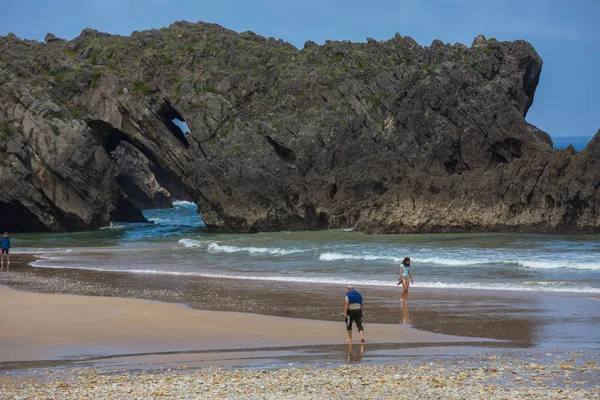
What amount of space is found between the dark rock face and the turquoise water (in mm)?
3171

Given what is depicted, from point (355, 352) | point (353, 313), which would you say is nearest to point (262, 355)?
point (355, 352)

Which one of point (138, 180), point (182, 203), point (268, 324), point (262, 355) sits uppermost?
point (138, 180)

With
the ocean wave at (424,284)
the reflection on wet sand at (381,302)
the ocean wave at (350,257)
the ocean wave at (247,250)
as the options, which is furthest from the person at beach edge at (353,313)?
the ocean wave at (247,250)

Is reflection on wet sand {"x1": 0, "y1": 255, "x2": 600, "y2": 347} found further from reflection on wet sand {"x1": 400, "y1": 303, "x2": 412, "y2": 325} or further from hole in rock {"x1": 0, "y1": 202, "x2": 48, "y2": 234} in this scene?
hole in rock {"x1": 0, "y1": 202, "x2": 48, "y2": 234}

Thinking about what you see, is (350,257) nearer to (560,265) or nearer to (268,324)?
(560,265)

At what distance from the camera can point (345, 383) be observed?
10.8 meters

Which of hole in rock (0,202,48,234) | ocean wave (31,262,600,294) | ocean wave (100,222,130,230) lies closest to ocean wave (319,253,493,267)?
ocean wave (31,262,600,294)

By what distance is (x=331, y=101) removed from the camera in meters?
48.4

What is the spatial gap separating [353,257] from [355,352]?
18.3 m

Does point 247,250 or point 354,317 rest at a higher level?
point 247,250

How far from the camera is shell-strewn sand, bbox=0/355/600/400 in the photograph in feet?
33.3

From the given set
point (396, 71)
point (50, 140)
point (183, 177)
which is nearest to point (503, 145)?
point (396, 71)

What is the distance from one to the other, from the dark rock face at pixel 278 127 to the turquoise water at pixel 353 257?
10.4ft

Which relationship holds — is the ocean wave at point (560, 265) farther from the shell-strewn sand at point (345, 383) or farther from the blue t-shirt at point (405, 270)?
the shell-strewn sand at point (345, 383)
